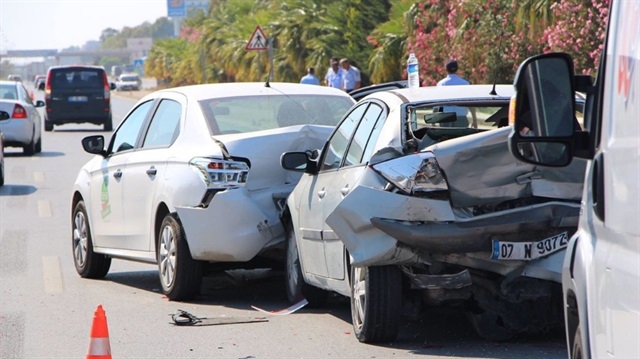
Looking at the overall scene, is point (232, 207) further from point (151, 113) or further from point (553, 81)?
point (553, 81)

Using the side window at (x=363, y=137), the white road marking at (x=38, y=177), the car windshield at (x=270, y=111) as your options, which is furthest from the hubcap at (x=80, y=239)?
the white road marking at (x=38, y=177)

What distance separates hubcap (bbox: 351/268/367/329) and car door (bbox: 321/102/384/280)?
8.5 inches

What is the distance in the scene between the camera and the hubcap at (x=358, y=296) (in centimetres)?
767

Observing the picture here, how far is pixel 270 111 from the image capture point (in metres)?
10.1

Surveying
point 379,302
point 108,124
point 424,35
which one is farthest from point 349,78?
point 379,302

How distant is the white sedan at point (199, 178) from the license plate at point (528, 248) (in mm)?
2402

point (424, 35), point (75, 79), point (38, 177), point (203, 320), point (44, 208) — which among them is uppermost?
point (203, 320)

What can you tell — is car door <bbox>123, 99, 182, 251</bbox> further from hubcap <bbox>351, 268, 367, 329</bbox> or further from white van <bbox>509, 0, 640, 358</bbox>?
white van <bbox>509, 0, 640, 358</bbox>

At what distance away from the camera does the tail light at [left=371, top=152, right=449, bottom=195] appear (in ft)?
23.8

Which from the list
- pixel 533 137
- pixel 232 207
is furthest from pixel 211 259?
pixel 533 137

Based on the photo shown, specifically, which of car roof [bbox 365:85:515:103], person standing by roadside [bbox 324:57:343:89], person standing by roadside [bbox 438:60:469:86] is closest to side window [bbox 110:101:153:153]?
car roof [bbox 365:85:515:103]

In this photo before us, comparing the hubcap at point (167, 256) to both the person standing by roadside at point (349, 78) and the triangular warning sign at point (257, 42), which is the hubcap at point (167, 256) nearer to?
the person standing by roadside at point (349, 78)

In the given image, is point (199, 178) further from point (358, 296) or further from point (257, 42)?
point (257, 42)

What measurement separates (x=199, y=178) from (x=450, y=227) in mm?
2652
